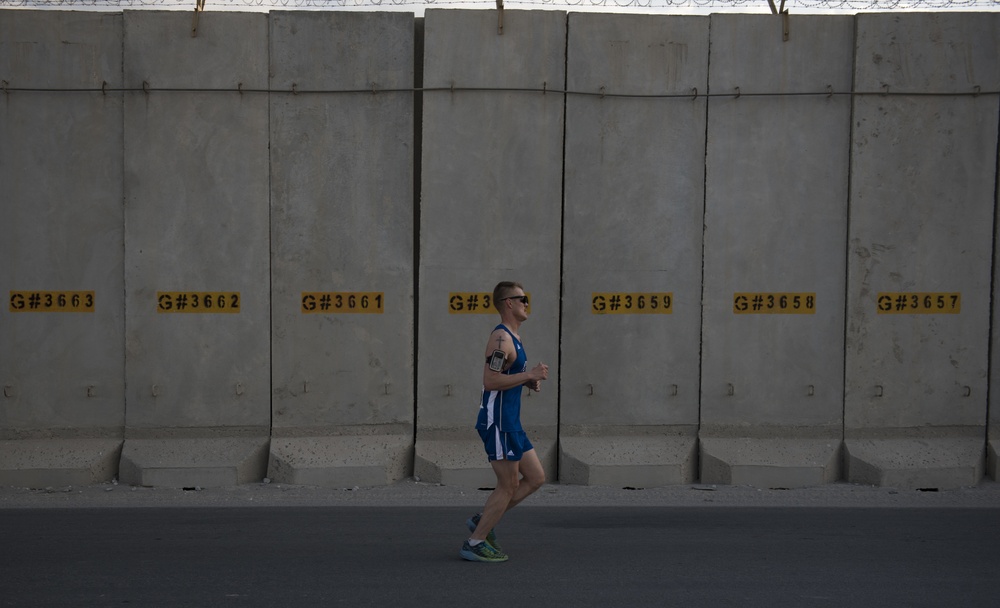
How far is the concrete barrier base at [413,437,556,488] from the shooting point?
9570mm

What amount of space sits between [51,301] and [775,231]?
7.12 meters

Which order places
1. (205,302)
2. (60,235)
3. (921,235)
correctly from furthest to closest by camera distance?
(921,235) < (205,302) < (60,235)

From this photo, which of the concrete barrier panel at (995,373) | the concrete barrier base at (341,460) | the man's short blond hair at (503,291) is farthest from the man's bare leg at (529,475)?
the concrete barrier panel at (995,373)

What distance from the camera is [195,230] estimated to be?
9.88 meters

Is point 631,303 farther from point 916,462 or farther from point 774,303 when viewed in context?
point 916,462

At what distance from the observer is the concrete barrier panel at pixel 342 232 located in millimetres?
9891

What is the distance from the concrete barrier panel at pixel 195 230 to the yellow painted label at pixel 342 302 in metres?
0.43

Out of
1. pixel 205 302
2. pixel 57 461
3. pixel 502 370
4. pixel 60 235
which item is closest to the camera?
pixel 502 370

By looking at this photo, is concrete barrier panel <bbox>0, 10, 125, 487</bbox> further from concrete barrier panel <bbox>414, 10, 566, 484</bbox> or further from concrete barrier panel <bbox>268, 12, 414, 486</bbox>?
concrete barrier panel <bbox>414, 10, 566, 484</bbox>

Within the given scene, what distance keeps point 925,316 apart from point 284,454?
6455 mm

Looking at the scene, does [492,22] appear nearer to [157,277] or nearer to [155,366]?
[157,277]

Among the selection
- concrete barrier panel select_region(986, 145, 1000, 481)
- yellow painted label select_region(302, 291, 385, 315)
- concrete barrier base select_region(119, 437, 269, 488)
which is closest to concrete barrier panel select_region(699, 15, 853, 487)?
concrete barrier panel select_region(986, 145, 1000, 481)
